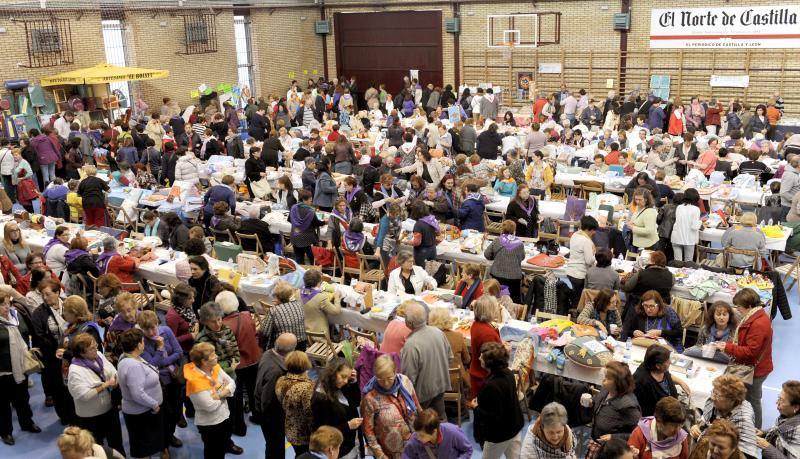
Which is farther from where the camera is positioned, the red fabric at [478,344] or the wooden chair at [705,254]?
the wooden chair at [705,254]

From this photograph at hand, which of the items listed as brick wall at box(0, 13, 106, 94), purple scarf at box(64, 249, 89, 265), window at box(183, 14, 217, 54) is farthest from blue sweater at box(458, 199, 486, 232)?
window at box(183, 14, 217, 54)

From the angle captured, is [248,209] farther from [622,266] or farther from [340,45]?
[340,45]

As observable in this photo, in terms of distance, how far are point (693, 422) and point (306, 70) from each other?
2445cm

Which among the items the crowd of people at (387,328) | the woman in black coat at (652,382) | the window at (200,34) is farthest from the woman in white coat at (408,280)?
the window at (200,34)

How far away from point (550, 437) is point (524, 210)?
6.39 meters

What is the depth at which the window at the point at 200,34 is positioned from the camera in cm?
2486

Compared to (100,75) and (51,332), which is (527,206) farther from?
(100,75)

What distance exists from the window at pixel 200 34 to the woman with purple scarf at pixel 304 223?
15.3m

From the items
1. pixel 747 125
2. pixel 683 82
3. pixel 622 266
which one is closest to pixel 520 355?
pixel 622 266

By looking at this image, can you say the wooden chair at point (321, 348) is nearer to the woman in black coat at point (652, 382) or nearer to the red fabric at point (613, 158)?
the woman in black coat at point (652, 382)

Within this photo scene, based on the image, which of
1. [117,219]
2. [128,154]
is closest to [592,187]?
[117,219]

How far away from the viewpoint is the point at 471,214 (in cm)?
1194

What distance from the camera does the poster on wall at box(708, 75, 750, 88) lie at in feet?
72.8

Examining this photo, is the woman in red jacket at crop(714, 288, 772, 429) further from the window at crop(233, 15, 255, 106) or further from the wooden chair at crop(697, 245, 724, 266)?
the window at crop(233, 15, 255, 106)
